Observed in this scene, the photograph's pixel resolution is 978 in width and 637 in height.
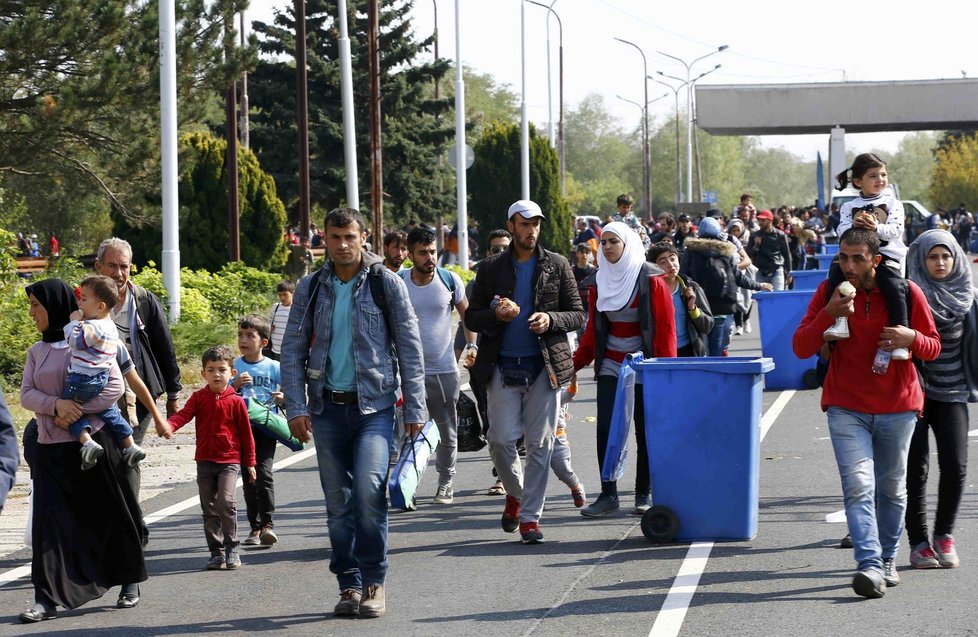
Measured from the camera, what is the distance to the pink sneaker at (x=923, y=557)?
752cm

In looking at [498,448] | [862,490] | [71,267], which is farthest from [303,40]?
[862,490]

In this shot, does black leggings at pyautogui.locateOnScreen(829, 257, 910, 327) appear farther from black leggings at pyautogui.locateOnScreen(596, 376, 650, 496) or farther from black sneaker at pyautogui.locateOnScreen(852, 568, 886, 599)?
black leggings at pyautogui.locateOnScreen(596, 376, 650, 496)

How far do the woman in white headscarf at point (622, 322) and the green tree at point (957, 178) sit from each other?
75595mm

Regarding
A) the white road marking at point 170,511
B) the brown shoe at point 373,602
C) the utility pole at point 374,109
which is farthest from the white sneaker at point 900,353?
the utility pole at point 374,109

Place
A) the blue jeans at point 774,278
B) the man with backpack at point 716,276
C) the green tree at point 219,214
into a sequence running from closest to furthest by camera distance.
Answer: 1. the man with backpack at point 716,276
2. the blue jeans at point 774,278
3. the green tree at point 219,214

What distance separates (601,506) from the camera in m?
9.16

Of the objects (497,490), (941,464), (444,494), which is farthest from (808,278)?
(941,464)

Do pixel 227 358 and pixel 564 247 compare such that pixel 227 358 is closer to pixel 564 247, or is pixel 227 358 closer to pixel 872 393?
pixel 872 393

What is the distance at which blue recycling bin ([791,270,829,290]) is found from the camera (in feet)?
61.3

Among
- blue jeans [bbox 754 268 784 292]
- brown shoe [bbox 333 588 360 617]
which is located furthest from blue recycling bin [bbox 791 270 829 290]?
brown shoe [bbox 333 588 360 617]

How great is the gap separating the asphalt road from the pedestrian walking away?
31cm

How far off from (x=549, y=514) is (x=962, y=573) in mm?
2750

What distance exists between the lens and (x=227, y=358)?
823cm

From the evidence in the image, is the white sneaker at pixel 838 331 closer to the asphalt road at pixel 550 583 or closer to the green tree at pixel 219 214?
the asphalt road at pixel 550 583
